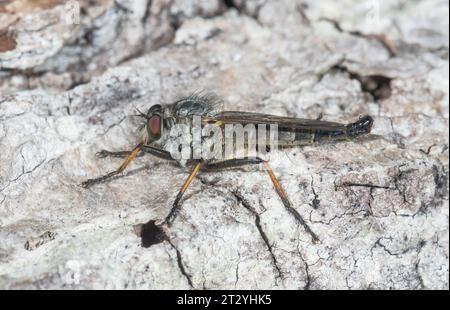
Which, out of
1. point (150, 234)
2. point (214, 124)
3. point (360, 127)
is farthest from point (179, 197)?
point (360, 127)

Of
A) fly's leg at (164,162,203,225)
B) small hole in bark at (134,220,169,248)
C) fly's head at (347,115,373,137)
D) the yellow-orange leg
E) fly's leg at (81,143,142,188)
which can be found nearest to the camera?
small hole in bark at (134,220,169,248)

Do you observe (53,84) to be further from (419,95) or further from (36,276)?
(419,95)

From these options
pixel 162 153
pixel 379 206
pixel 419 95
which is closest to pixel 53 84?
pixel 162 153

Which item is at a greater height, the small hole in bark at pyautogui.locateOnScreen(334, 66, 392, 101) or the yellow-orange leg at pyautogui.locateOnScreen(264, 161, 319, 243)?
the small hole in bark at pyautogui.locateOnScreen(334, 66, 392, 101)

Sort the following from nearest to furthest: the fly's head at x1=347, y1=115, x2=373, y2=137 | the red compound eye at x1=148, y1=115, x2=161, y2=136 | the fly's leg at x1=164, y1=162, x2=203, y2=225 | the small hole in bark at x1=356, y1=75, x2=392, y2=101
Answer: the fly's leg at x1=164, y1=162, x2=203, y2=225
the red compound eye at x1=148, y1=115, x2=161, y2=136
the fly's head at x1=347, y1=115, x2=373, y2=137
the small hole in bark at x1=356, y1=75, x2=392, y2=101

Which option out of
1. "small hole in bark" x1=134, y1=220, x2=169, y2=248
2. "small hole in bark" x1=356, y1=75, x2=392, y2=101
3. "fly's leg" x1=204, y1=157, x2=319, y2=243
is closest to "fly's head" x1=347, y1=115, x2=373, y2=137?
"small hole in bark" x1=356, y1=75, x2=392, y2=101

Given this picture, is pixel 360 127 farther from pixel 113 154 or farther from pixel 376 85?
pixel 113 154

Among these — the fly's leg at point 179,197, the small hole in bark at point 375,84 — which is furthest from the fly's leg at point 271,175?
the small hole in bark at point 375,84

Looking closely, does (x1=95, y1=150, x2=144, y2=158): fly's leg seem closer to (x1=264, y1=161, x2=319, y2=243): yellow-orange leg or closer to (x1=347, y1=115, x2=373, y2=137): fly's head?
(x1=264, y1=161, x2=319, y2=243): yellow-orange leg
